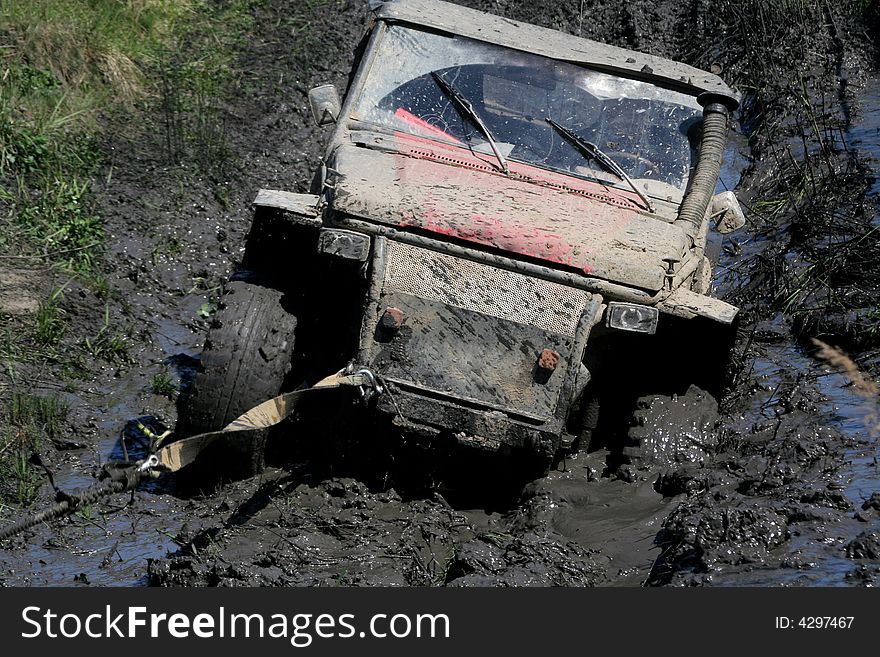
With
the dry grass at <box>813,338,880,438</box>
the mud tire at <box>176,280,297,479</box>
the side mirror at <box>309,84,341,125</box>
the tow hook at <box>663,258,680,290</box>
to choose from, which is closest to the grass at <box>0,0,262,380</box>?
the mud tire at <box>176,280,297,479</box>

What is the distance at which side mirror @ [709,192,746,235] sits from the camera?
20.2ft

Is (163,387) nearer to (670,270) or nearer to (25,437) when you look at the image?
(25,437)

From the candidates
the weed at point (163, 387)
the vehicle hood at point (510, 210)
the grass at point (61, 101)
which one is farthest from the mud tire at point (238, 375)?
the grass at point (61, 101)

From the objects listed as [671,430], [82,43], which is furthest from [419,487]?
[82,43]

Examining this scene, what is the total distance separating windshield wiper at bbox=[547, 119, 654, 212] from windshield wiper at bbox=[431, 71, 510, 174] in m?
0.34

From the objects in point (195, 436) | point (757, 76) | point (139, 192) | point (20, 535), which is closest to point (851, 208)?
point (757, 76)

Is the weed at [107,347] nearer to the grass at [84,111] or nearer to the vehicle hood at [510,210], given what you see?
the grass at [84,111]

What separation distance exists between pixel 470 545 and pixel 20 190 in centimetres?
380

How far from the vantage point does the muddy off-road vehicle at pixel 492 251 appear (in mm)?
4926

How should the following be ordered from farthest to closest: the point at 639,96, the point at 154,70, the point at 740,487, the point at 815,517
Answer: the point at 154,70 < the point at 639,96 < the point at 740,487 < the point at 815,517

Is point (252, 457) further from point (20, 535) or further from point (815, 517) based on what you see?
point (815, 517)

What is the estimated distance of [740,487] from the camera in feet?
16.7

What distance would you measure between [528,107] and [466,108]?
300 mm

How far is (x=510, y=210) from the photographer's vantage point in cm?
524
